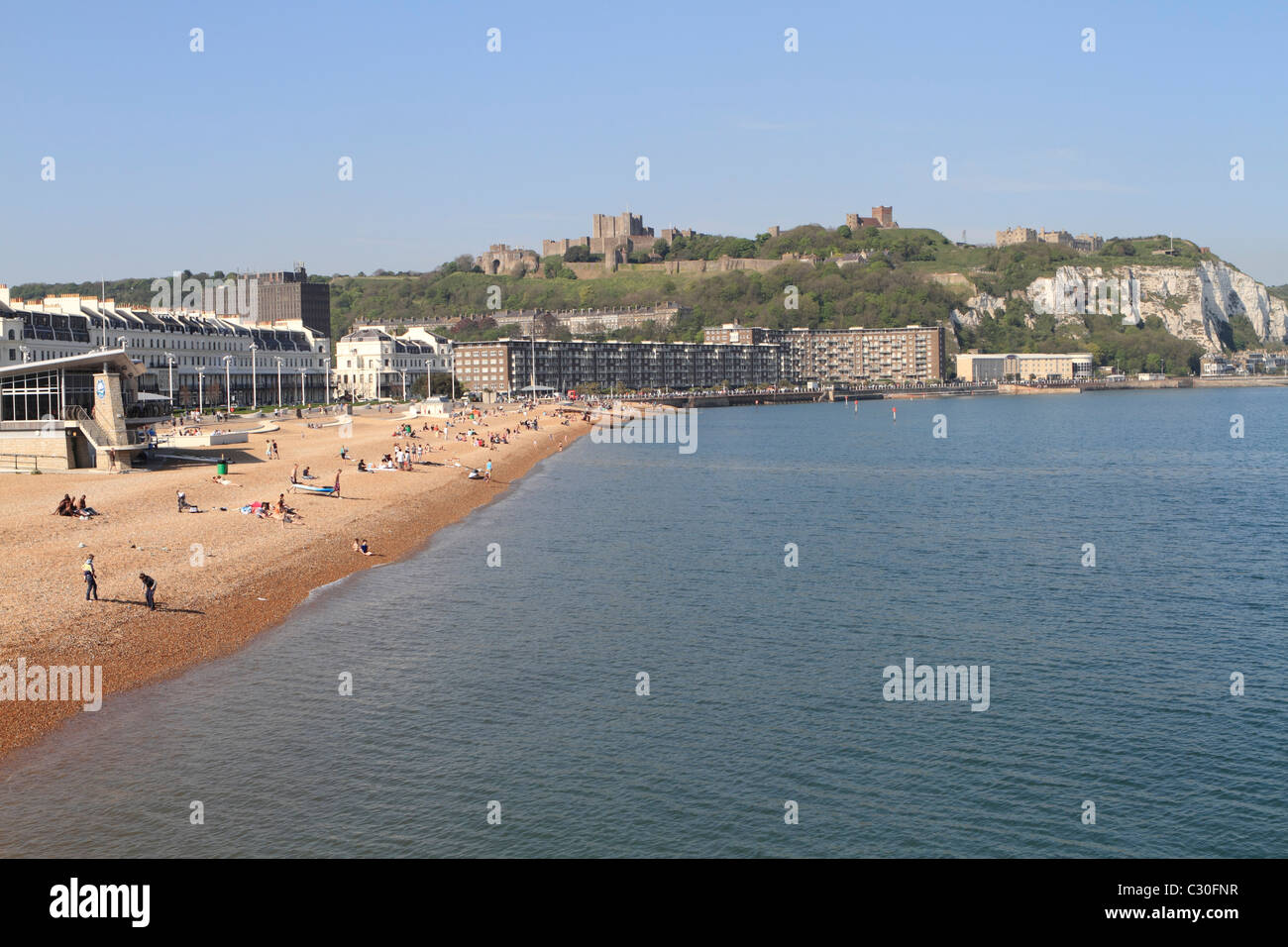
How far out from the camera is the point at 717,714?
68.2ft

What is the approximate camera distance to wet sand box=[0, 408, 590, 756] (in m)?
22.2

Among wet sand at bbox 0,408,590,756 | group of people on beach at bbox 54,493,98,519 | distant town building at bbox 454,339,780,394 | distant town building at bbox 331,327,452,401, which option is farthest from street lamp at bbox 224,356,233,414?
group of people on beach at bbox 54,493,98,519

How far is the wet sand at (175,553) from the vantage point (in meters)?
22.2

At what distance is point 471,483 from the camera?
57281mm

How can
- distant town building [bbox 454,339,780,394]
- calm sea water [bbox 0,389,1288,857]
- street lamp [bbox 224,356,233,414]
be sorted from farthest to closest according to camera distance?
1. distant town building [bbox 454,339,780,394]
2. street lamp [bbox 224,356,233,414]
3. calm sea water [bbox 0,389,1288,857]

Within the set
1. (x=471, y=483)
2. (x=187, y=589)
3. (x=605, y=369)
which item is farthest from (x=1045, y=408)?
(x=187, y=589)

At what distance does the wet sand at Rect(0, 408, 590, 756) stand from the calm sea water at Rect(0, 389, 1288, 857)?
1075 mm

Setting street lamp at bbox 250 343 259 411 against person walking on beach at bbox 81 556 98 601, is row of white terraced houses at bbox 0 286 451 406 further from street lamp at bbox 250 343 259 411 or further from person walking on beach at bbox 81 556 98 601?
person walking on beach at bbox 81 556 98 601

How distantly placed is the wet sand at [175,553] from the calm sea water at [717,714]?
1.08m

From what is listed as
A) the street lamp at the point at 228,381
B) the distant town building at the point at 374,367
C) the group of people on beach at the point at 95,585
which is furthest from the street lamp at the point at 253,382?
the group of people on beach at the point at 95,585

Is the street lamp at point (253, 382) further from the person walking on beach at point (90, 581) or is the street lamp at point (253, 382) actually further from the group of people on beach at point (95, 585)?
the person walking on beach at point (90, 581)
